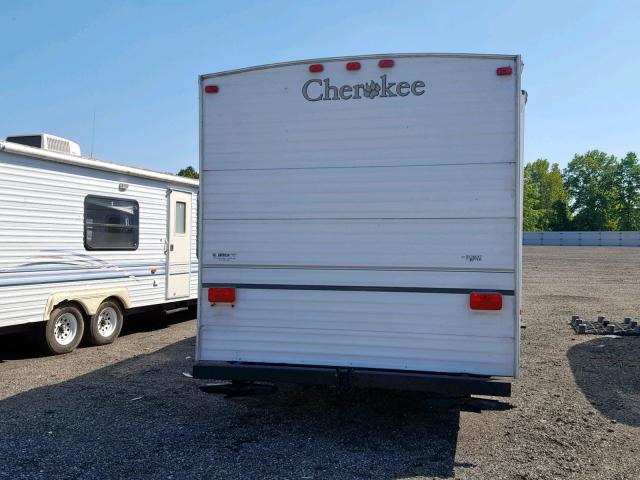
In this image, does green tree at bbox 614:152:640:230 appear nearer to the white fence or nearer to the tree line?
the tree line

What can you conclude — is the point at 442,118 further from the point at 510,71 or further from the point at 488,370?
the point at 488,370

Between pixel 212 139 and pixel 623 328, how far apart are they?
7.97m

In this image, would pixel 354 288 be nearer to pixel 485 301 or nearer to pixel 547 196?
pixel 485 301

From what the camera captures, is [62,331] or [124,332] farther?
[124,332]

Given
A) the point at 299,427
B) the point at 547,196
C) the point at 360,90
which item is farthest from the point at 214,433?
the point at 547,196

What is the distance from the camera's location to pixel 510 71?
4.37 meters

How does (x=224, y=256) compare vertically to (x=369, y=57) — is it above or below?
below

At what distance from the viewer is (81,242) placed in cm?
807

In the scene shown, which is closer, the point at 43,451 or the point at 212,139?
the point at 43,451

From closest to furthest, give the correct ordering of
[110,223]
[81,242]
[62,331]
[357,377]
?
[357,377]
[62,331]
[81,242]
[110,223]

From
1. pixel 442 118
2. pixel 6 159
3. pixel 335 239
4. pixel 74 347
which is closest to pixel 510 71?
pixel 442 118

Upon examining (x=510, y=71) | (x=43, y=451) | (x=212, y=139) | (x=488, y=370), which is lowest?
(x=43, y=451)

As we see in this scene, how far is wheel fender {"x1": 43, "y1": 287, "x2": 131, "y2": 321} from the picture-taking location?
7.59 m

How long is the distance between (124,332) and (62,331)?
2.01 metres
